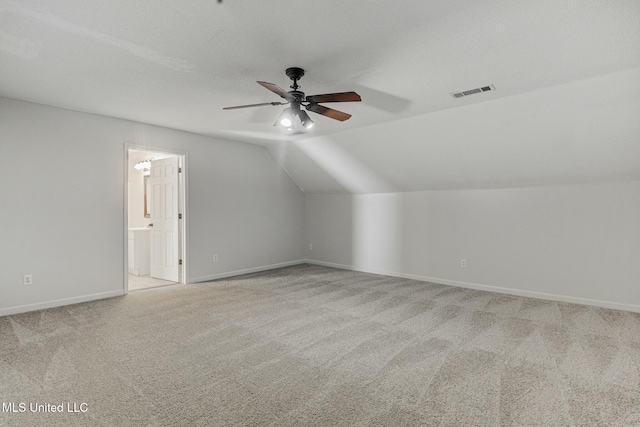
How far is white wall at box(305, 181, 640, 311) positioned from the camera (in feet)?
14.2

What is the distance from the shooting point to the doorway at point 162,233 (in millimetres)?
5750

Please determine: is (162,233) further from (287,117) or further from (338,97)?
(338,97)

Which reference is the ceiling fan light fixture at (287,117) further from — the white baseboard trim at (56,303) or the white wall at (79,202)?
the white baseboard trim at (56,303)

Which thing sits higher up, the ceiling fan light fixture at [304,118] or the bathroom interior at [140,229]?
the ceiling fan light fixture at [304,118]

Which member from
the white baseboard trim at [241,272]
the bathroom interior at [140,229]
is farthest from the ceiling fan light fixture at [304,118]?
the white baseboard trim at [241,272]

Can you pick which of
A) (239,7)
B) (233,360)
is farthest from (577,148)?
(233,360)

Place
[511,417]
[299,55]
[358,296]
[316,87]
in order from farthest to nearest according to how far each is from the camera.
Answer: [358,296] → [316,87] → [299,55] → [511,417]

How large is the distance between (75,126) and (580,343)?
20.5ft

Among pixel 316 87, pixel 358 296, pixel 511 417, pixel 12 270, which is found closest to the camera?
pixel 511 417

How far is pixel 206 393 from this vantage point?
7.80 feet

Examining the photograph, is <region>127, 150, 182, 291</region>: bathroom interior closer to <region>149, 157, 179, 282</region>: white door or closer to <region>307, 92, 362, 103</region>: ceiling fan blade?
<region>149, 157, 179, 282</region>: white door

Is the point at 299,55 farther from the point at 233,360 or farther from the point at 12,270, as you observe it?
the point at 12,270

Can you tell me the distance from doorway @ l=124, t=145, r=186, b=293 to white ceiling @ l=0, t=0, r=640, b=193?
98 centimetres

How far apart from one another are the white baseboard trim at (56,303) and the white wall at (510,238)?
4.17 metres
